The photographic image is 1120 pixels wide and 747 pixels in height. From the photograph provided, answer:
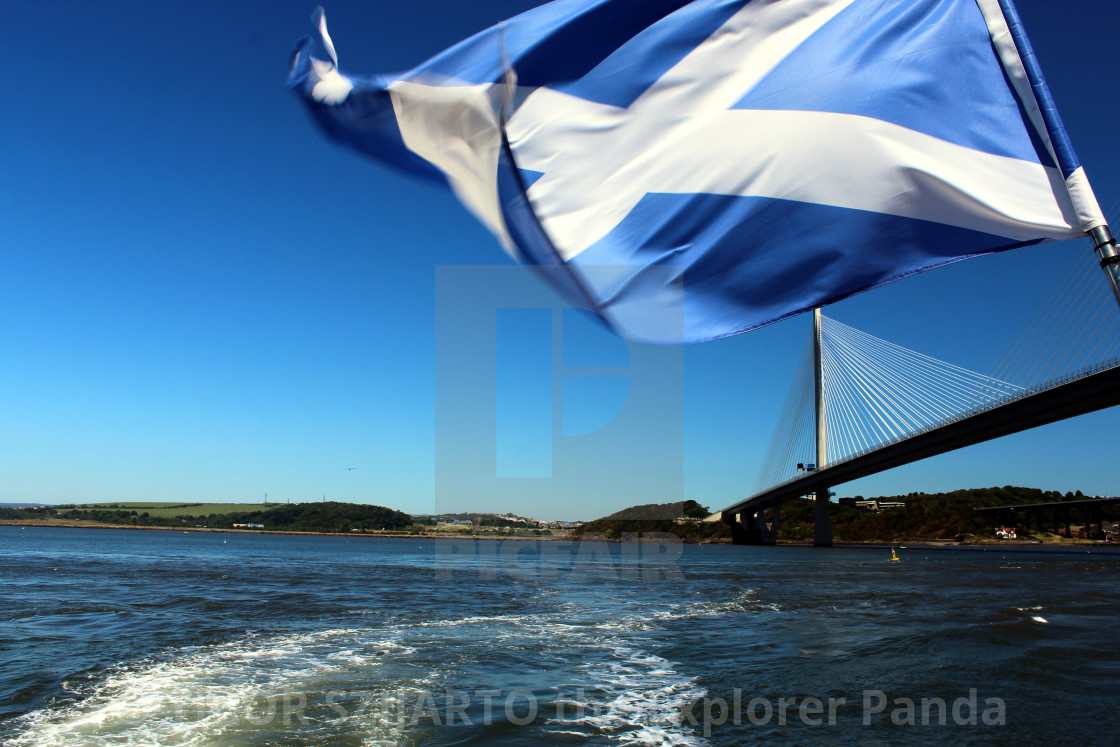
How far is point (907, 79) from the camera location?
309 cm

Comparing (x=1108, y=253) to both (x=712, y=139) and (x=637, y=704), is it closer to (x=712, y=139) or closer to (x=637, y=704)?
(x=712, y=139)

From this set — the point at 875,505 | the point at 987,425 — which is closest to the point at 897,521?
the point at 875,505

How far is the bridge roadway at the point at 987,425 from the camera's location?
1229 inches

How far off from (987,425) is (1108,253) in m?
43.9

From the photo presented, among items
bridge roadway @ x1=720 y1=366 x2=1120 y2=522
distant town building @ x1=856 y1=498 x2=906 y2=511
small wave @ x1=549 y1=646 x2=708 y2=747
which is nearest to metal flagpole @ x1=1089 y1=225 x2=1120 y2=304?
small wave @ x1=549 y1=646 x2=708 y2=747

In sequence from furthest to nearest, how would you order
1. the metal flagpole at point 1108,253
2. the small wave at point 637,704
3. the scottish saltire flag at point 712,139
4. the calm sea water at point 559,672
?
the calm sea water at point 559,672
the small wave at point 637,704
the scottish saltire flag at point 712,139
the metal flagpole at point 1108,253

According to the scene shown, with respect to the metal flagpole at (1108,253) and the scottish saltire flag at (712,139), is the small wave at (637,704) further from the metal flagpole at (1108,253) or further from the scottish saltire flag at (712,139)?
the metal flagpole at (1108,253)

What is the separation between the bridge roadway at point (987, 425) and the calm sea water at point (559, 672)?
18044 mm

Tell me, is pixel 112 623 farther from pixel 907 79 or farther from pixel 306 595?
pixel 907 79

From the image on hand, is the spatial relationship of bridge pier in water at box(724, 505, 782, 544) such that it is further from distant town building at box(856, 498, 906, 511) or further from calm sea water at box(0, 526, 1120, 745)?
calm sea water at box(0, 526, 1120, 745)

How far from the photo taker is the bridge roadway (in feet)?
102

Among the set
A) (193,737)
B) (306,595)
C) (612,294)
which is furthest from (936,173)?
(306,595)

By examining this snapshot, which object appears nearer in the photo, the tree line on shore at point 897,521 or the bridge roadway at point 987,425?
the bridge roadway at point 987,425

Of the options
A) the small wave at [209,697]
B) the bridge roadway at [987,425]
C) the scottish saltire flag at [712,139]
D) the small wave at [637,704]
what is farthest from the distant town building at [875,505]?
the scottish saltire flag at [712,139]
